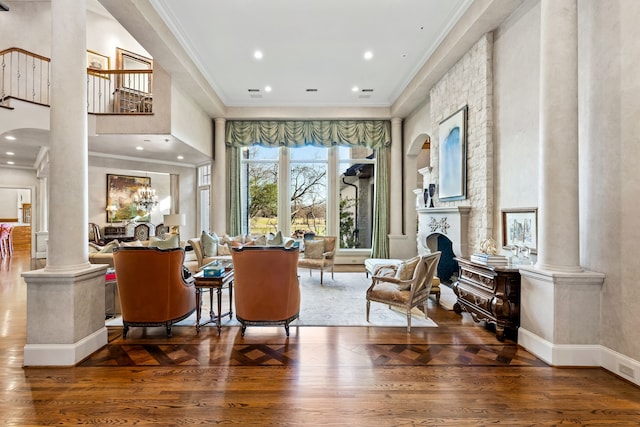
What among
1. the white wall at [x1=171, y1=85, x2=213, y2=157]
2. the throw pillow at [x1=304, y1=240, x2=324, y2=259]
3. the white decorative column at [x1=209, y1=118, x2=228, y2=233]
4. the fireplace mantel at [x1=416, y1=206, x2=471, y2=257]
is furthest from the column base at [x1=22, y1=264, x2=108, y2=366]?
the white decorative column at [x1=209, y1=118, x2=228, y2=233]

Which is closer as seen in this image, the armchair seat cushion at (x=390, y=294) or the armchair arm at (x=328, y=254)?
the armchair seat cushion at (x=390, y=294)

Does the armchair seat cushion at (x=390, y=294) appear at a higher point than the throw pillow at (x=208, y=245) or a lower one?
lower

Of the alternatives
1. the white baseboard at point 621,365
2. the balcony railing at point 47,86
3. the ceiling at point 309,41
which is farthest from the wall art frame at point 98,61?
the white baseboard at point 621,365

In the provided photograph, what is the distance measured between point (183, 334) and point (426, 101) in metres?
6.47

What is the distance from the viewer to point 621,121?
2639 mm

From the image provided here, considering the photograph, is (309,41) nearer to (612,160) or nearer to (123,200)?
(612,160)

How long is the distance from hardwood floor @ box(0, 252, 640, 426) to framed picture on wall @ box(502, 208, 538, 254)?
118 cm

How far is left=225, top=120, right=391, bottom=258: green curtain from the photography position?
26.5 ft

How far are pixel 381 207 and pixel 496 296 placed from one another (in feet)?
16.5

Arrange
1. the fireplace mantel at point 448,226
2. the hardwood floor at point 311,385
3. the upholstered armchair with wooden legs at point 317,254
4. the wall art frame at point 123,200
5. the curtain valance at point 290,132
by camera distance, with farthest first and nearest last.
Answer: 1. the wall art frame at point 123,200
2. the curtain valance at point 290,132
3. the upholstered armchair with wooden legs at point 317,254
4. the fireplace mantel at point 448,226
5. the hardwood floor at point 311,385

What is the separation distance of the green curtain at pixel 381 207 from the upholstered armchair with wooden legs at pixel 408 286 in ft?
13.6

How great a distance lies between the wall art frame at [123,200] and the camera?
10086mm

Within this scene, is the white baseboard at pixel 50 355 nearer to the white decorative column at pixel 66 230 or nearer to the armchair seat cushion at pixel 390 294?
the white decorative column at pixel 66 230

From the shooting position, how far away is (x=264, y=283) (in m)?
3.42
